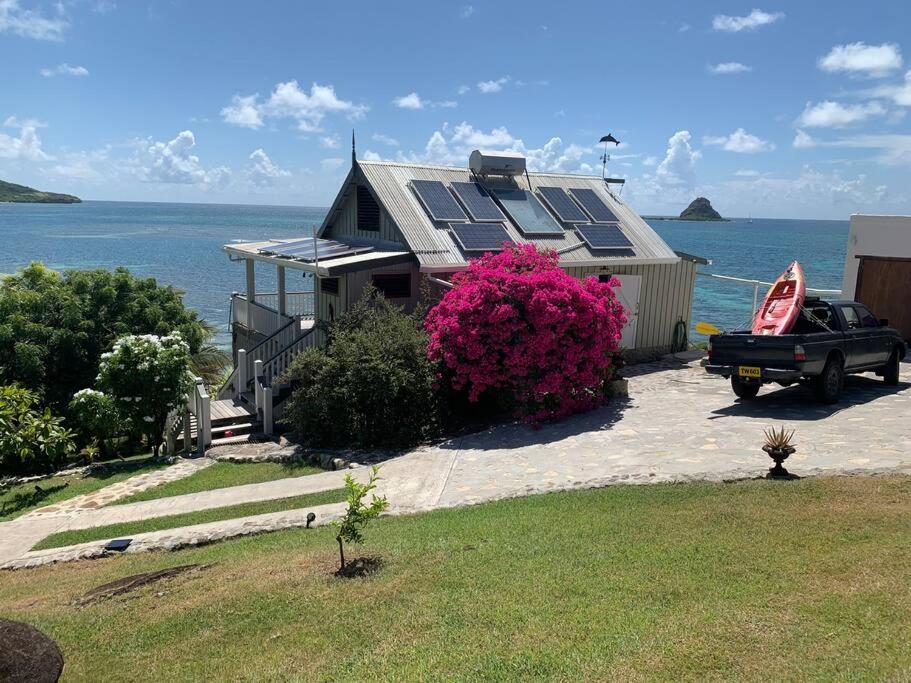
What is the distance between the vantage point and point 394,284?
17438mm

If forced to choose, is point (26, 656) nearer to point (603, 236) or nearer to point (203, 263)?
point (603, 236)

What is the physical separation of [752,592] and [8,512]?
39.8ft

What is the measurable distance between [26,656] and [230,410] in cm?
1214

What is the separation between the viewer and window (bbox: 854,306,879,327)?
15052mm

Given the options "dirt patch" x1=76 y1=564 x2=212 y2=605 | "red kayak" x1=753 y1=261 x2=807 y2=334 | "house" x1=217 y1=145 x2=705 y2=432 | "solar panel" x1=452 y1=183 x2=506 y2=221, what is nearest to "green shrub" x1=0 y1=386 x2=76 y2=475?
"house" x1=217 y1=145 x2=705 y2=432

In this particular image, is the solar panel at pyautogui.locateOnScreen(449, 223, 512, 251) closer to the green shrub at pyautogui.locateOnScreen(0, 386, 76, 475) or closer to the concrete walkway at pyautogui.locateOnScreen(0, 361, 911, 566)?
the concrete walkway at pyautogui.locateOnScreen(0, 361, 911, 566)

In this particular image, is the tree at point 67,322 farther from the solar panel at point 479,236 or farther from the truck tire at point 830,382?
the truck tire at point 830,382

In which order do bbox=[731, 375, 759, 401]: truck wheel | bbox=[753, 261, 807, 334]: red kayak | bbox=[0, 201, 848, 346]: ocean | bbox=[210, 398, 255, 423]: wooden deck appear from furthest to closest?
bbox=[0, 201, 848, 346]: ocean → bbox=[210, 398, 255, 423]: wooden deck → bbox=[731, 375, 759, 401]: truck wheel → bbox=[753, 261, 807, 334]: red kayak

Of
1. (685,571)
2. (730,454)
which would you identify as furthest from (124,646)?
(730,454)

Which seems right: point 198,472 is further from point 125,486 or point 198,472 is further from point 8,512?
point 8,512

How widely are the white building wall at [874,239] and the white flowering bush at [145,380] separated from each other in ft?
58.8

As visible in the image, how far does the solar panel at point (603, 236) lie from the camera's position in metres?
19.3

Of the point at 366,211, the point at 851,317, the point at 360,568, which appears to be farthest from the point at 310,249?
the point at 851,317

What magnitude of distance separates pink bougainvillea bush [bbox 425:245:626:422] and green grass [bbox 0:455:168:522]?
6419 millimetres
